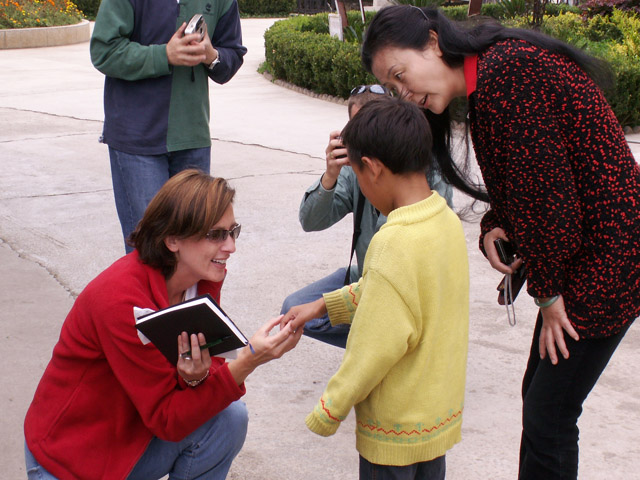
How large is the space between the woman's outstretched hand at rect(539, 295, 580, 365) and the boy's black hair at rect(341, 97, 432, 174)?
0.52m

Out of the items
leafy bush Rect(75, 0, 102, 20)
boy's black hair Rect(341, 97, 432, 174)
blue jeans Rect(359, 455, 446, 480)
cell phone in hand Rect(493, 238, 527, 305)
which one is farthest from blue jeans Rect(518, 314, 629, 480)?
leafy bush Rect(75, 0, 102, 20)

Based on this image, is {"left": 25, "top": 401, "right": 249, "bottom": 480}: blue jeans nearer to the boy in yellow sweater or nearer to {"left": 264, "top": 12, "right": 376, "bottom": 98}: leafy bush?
the boy in yellow sweater

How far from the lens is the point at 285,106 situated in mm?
11125

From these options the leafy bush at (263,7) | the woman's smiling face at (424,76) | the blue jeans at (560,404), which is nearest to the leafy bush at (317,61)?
the woman's smiling face at (424,76)

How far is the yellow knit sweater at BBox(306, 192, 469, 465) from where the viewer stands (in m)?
2.11

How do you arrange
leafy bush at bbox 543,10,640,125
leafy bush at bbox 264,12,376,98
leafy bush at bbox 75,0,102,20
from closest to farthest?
1. leafy bush at bbox 543,10,640,125
2. leafy bush at bbox 264,12,376,98
3. leafy bush at bbox 75,0,102,20

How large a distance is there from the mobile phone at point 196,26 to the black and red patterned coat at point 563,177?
6.11 ft

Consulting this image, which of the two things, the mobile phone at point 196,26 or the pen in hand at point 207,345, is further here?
the mobile phone at point 196,26

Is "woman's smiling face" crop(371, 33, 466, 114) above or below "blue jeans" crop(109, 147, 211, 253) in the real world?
above

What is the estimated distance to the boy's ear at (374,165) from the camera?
2.18 m

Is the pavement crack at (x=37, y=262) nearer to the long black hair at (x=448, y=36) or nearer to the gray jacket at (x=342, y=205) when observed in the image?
the gray jacket at (x=342, y=205)

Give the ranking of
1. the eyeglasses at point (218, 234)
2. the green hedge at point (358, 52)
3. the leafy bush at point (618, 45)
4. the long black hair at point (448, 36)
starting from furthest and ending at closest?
the green hedge at point (358, 52) → the leafy bush at point (618, 45) → the eyeglasses at point (218, 234) → the long black hair at point (448, 36)

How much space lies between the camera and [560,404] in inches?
93.5

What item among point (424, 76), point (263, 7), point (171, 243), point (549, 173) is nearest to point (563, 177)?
point (549, 173)
